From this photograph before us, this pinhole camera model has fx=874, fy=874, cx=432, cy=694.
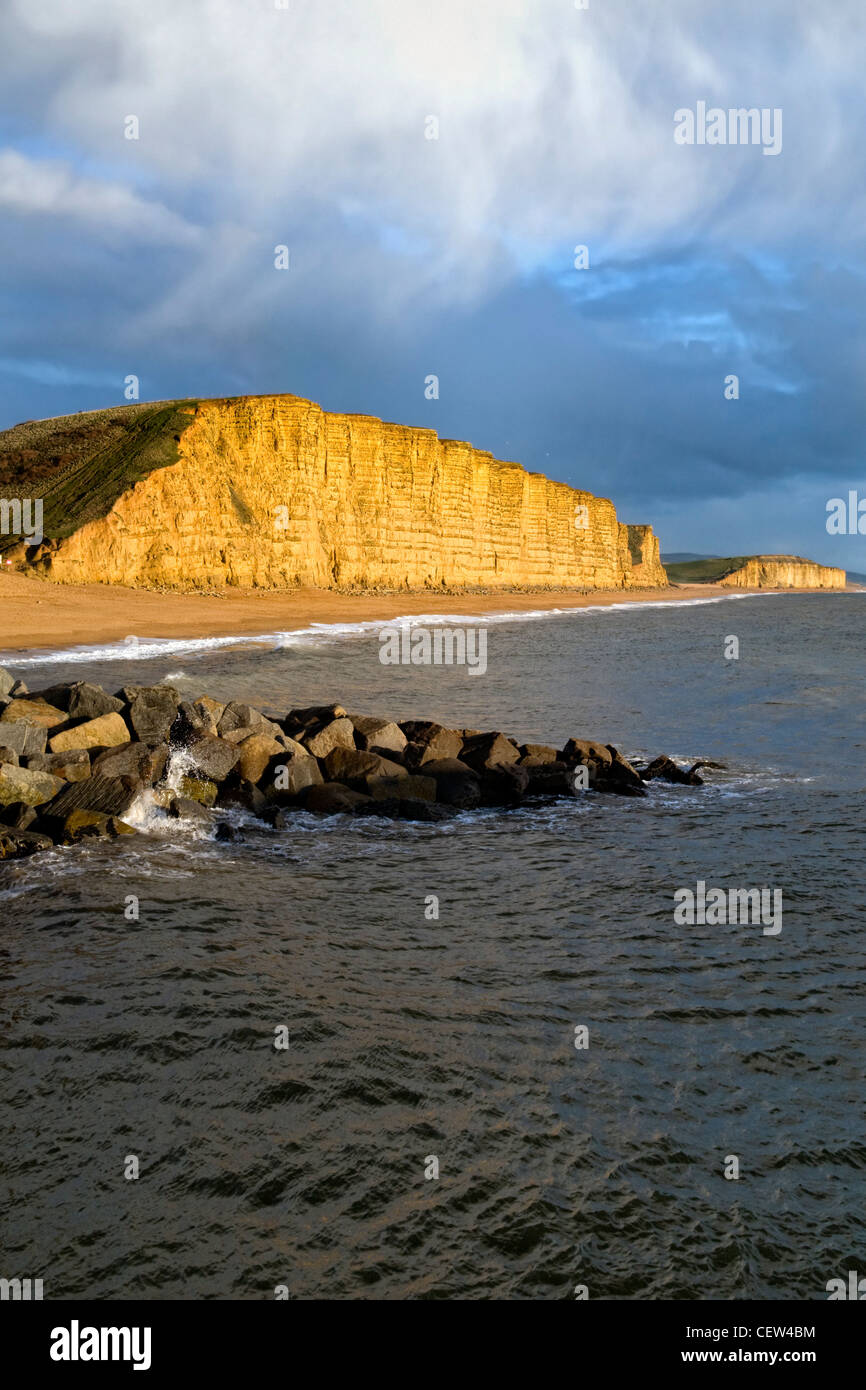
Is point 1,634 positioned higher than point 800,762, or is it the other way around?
point 1,634

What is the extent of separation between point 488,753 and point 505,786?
1.07m

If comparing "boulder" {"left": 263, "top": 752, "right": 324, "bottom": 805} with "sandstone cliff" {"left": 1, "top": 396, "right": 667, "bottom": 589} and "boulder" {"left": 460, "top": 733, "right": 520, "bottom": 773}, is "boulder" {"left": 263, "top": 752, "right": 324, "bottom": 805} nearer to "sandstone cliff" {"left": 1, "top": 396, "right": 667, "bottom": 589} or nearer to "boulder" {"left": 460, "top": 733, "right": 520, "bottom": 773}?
"boulder" {"left": 460, "top": 733, "right": 520, "bottom": 773}

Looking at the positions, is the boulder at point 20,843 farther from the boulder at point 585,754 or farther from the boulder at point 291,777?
the boulder at point 585,754

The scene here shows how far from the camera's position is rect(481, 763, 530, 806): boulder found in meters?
14.9

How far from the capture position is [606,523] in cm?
14812

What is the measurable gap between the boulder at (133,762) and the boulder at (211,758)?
1.54 ft

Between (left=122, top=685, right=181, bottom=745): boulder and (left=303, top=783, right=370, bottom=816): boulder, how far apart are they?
3074 millimetres

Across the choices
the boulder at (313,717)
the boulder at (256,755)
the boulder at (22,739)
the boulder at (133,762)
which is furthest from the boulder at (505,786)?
the boulder at (22,739)

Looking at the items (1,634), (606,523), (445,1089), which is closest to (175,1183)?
(445,1089)

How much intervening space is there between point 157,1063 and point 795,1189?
4.32 meters

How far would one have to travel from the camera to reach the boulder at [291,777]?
14445 mm

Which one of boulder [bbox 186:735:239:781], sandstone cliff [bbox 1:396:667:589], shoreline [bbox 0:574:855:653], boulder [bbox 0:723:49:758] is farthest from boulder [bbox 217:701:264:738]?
sandstone cliff [bbox 1:396:667:589]
